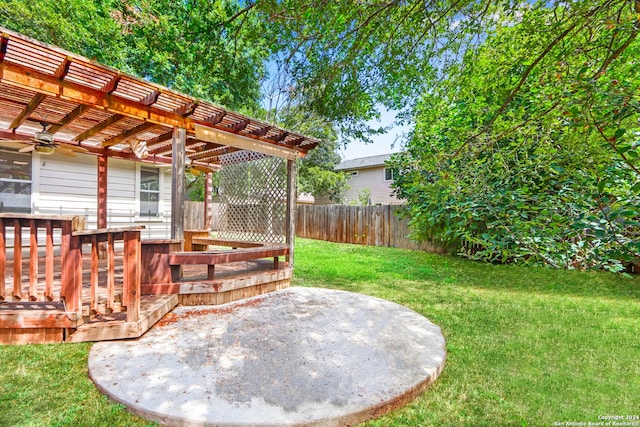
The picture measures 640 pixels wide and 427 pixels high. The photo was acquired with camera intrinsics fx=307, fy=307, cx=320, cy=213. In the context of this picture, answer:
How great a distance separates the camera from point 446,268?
286 inches

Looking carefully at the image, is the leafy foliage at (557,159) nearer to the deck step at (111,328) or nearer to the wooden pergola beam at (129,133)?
the deck step at (111,328)

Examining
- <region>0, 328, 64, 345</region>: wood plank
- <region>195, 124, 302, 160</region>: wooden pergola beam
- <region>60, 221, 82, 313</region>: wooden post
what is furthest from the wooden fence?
<region>0, 328, 64, 345</region>: wood plank

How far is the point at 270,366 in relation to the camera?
226cm

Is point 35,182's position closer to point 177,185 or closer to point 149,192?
point 149,192

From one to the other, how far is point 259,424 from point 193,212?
14.4m

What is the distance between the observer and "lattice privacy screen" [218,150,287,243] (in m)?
5.48

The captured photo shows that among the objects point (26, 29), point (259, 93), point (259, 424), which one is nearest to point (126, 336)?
point (259, 424)

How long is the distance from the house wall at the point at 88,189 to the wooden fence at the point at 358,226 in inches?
258

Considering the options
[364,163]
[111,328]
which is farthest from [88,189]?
[364,163]

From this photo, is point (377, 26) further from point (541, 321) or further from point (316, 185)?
point (316, 185)

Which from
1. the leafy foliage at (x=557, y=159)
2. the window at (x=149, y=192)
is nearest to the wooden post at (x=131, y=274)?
the leafy foliage at (x=557, y=159)

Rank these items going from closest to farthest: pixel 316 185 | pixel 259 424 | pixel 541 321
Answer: pixel 259 424 → pixel 541 321 → pixel 316 185

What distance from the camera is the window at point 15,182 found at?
566 cm

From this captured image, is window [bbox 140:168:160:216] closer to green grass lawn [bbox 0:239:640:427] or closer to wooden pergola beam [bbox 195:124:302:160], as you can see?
wooden pergola beam [bbox 195:124:302:160]
